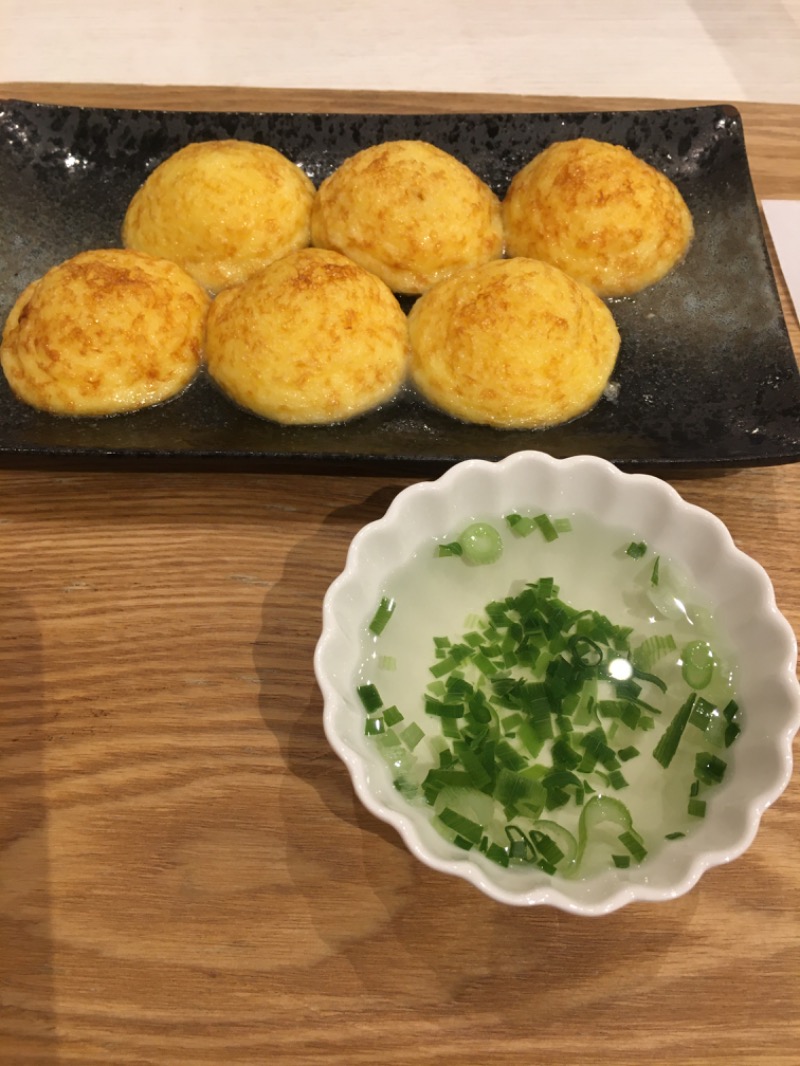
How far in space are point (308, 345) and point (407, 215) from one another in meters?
0.42

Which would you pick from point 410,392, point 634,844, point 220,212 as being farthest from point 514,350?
point 634,844

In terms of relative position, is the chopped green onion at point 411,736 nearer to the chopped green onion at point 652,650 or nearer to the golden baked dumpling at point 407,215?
the chopped green onion at point 652,650

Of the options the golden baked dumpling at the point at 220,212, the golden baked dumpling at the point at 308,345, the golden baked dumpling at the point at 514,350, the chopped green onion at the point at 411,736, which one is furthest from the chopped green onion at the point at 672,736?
the golden baked dumpling at the point at 220,212

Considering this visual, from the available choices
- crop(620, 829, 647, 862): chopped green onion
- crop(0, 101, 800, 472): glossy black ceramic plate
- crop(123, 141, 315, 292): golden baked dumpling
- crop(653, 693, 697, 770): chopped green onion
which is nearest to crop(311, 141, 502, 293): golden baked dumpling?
crop(123, 141, 315, 292): golden baked dumpling

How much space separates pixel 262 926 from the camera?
1.20 meters

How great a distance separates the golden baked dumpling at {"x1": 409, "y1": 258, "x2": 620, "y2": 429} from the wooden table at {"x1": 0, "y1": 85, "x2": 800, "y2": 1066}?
443mm

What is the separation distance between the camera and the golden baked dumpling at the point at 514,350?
1.57m

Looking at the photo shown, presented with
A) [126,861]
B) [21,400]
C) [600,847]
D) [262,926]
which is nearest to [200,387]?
[21,400]

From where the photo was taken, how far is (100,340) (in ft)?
5.18

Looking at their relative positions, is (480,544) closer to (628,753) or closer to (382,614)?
(382,614)

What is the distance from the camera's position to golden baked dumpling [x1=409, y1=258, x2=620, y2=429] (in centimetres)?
157

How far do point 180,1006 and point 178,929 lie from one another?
0.10m

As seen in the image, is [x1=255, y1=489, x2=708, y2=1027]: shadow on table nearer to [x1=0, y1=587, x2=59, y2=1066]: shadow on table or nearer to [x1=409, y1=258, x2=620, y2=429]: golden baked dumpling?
[x1=0, y1=587, x2=59, y2=1066]: shadow on table

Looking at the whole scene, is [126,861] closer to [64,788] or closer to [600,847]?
[64,788]
